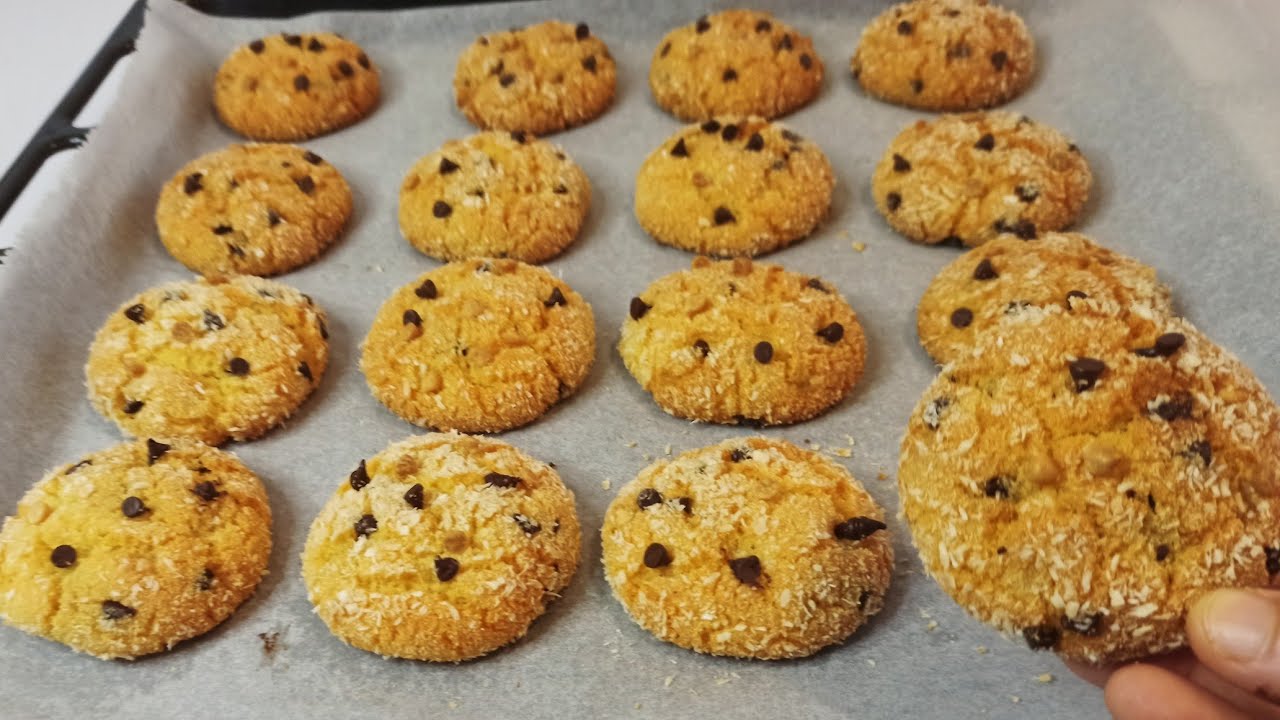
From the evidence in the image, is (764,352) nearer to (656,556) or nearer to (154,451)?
(656,556)

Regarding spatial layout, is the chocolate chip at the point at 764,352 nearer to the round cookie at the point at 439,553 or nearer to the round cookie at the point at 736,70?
the round cookie at the point at 439,553

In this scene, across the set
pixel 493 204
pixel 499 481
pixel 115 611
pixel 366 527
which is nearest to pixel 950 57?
pixel 493 204

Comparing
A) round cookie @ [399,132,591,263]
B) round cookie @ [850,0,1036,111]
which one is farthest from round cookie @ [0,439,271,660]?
round cookie @ [850,0,1036,111]

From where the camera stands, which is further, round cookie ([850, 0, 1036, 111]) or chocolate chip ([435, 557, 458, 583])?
round cookie ([850, 0, 1036, 111])

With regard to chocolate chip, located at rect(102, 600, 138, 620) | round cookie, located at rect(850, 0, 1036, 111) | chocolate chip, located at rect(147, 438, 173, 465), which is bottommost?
chocolate chip, located at rect(102, 600, 138, 620)

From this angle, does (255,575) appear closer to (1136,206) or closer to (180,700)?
(180,700)

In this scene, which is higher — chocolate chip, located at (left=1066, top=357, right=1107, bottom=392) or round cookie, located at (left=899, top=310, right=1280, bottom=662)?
chocolate chip, located at (left=1066, top=357, right=1107, bottom=392)

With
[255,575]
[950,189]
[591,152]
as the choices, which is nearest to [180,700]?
[255,575]

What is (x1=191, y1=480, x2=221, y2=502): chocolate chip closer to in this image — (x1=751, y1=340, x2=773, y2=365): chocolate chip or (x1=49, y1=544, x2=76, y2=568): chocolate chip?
(x1=49, y1=544, x2=76, y2=568): chocolate chip
